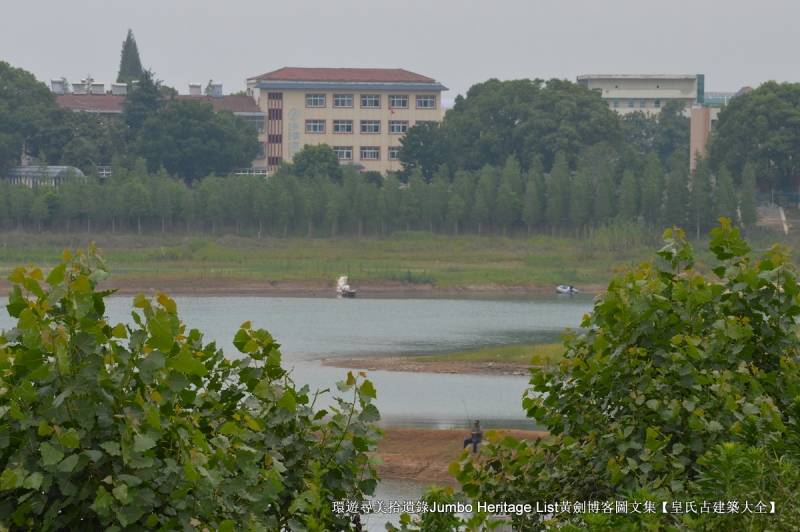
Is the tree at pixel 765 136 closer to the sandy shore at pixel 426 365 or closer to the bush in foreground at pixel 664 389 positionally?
the sandy shore at pixel 426 365

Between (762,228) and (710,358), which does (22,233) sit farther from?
(710,358)

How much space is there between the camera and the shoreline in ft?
239

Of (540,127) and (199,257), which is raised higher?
(540,127)

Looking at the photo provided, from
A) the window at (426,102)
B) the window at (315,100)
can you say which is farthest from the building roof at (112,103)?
the window at (426,102)

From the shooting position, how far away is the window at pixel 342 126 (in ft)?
409

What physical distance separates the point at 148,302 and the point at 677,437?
3933mm

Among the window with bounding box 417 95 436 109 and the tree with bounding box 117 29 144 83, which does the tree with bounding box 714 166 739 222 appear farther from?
the tree with bounding box 117 29 144 83

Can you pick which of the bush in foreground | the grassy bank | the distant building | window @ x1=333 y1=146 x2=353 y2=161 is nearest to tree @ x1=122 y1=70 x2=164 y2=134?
the distant building

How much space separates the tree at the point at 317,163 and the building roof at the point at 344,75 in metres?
17.8

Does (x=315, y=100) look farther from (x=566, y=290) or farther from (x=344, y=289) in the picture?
(x=566, y=290)

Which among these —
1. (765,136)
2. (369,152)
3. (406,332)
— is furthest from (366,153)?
(406,332)

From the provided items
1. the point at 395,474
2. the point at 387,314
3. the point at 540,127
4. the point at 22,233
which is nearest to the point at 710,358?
the point at 395,474

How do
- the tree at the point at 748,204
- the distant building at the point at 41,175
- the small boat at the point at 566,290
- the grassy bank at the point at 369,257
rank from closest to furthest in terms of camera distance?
the small boat at the point at 566,290 → the grassy bank at the point at 369,257 → the tree at the point at 748,204 → the distant building at the point at 41,175

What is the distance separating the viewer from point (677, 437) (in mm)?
10352
